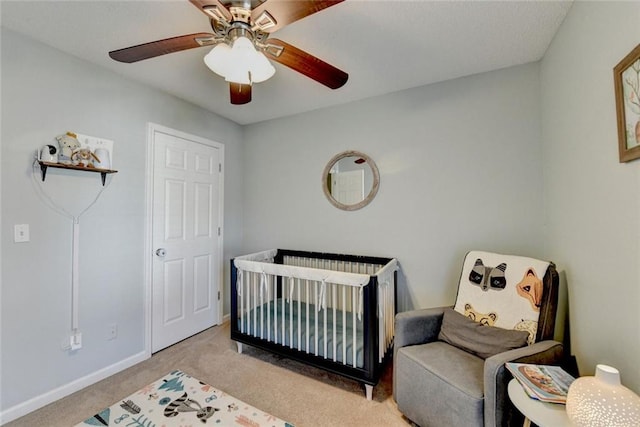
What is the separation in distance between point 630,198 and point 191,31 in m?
2.35

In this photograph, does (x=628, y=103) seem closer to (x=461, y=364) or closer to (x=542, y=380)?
(x=542, y=380)

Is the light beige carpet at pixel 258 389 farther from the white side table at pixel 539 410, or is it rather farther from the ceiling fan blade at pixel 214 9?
the ceiling fan blade at pixel 214 9

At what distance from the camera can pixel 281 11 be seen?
3.79 ft

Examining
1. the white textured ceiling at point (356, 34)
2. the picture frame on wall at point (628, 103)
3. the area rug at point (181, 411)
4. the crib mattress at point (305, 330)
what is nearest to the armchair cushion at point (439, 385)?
the crib mattress at point (305, 330)

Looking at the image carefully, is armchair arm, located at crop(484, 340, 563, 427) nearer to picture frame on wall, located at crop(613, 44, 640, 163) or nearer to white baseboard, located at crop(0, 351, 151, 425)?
picture frame on wall, located at crop(613, 44, 640, 163)

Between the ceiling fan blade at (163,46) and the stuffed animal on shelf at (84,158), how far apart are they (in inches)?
36.9

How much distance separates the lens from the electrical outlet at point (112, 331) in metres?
2.23

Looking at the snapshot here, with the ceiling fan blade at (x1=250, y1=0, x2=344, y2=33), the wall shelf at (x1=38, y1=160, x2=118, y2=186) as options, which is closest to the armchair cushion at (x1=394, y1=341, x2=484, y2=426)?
the ceiling fan blade at (x1=250, y1=0, x2=344, y2=33)

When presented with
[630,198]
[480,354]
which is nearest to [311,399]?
[480,354]

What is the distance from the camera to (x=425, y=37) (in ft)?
5.90

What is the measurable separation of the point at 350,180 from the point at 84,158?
2.17 m

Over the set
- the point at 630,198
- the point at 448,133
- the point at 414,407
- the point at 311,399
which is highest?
the point at 448,133

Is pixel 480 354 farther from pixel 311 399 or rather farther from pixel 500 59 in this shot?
pixel 500 59

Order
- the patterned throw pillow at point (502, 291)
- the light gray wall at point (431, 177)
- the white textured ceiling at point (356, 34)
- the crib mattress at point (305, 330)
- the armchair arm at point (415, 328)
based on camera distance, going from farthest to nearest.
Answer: the light gray wall at point (431, 177), the crib mattress at point (305, 330), the armchair arm at point (415, 328), the patterned throw pillow at point (502, 291), the white textured ceiling at point (356, 34)
